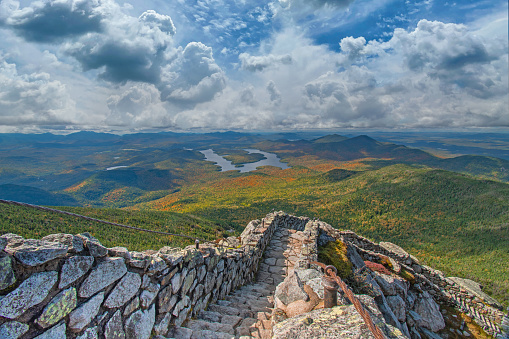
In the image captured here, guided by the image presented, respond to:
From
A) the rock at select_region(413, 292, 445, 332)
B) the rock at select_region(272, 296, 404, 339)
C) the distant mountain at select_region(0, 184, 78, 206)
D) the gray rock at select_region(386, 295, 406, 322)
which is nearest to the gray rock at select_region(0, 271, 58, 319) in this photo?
the rock at select_region(272, 296, 404, 339)

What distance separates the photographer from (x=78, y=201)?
569ft

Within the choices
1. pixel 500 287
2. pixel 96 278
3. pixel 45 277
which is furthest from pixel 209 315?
pixel 500 287

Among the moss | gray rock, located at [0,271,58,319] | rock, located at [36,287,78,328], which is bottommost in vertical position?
the moss

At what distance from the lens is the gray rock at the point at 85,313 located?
11.3 ft

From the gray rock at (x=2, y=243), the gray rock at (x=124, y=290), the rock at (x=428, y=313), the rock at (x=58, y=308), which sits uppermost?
the gray rock at (x=2, y=243)

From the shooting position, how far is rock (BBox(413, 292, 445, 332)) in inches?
475

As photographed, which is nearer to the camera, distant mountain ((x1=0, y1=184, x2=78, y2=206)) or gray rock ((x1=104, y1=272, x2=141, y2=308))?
gray rock ((x1=104, y1=272, x2=141, y2=308))

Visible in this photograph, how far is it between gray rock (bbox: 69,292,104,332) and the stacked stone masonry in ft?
0.05

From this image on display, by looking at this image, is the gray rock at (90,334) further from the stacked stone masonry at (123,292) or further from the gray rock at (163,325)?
the gray rock at (163,325)

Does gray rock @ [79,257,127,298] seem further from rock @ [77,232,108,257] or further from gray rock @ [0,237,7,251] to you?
gray rock @ [0,237,7,251]

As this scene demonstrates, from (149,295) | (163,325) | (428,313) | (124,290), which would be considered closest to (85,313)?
(124,290)

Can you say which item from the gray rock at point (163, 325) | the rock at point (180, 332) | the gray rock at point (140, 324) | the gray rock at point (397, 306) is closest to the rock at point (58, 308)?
the gray rock at point (140, 324)

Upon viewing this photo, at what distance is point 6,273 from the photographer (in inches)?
112

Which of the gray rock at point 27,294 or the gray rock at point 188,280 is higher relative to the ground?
the gray rock at point 27,294
